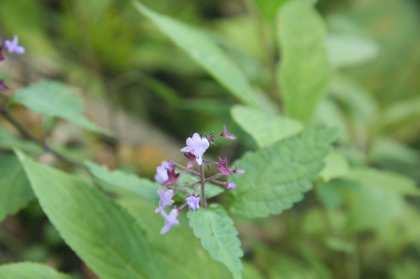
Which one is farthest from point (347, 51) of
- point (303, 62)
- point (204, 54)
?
point (204, 54)

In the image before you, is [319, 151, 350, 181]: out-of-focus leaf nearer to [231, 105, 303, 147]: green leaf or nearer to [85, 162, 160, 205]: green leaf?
[231, 105, 303, 147]: green leaf

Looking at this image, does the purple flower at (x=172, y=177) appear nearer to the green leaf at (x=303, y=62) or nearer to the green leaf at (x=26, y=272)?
the green leaf at (x=26, y=272)

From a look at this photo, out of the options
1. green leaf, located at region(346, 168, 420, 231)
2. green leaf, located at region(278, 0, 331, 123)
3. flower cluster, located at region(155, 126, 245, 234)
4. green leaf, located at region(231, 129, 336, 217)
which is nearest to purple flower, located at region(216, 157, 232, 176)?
flower cluster, located at region(155, 126, 245, 234)

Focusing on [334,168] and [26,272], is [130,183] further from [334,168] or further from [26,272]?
[334,168]

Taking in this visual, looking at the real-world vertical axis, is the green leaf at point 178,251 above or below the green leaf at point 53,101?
below

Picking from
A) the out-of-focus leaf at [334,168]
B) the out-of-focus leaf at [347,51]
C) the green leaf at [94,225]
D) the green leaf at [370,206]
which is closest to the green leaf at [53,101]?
the green leaf at [94,225]
